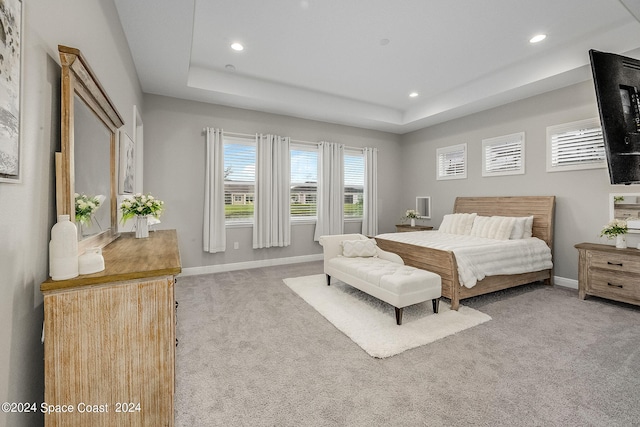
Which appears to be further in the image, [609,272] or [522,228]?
[522,228]

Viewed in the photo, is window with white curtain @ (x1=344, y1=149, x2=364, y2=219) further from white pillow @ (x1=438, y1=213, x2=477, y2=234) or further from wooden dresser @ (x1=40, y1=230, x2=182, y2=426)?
wooden dresser @ (x1=40, y1=230, x2=182, y2=426)

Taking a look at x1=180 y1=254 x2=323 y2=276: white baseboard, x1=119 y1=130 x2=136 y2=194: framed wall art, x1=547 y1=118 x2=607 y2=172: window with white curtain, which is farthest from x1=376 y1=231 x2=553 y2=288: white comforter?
x1=119 y1=130 x2=136 y2=194: framed wall art

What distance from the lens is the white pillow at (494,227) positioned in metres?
3.87

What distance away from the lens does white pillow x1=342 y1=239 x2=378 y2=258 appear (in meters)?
3.63

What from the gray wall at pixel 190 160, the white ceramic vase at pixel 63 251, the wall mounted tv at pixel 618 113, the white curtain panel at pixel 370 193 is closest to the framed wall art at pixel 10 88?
the white ceramic vase at pixel 63 251

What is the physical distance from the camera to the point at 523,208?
4.21 metres

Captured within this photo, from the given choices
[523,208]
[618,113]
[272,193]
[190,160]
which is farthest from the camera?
[272,193]

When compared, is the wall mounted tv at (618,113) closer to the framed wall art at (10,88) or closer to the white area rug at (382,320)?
the white area rug at (382,320)

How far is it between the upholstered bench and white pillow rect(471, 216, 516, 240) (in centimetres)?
150

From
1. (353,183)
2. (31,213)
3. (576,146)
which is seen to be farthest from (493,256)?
(31,213)

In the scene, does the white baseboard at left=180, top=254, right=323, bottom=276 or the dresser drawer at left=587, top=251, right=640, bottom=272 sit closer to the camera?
the dresser drawer at left=587, top=251, right=640, bottom=272

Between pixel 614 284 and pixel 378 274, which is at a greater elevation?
pixel 378 274

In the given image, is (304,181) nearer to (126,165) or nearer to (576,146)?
(126,165)

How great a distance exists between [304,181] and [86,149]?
3.96 metres
